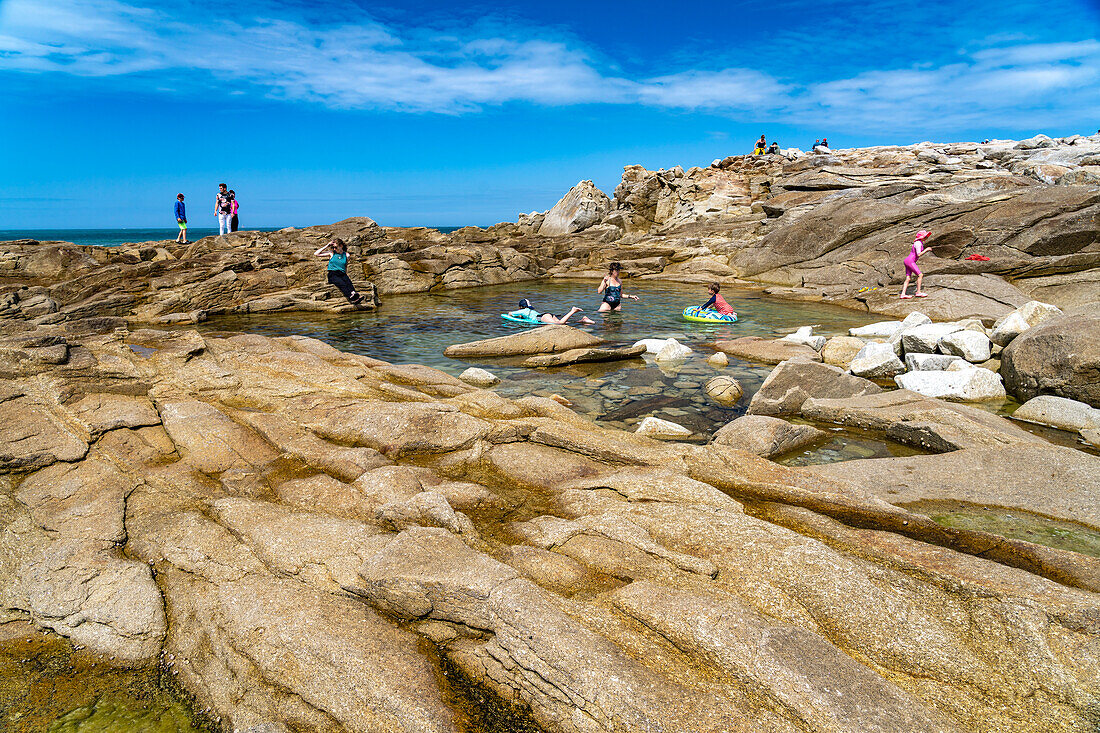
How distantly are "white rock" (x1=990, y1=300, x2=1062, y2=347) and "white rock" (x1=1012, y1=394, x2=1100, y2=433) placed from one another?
3.44m

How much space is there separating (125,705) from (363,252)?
1325 inches

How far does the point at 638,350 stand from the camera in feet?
52.6

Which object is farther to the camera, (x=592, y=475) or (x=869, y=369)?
(x=869, y=369)

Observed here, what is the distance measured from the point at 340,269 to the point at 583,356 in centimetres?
1496

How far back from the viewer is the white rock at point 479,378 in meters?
13.0

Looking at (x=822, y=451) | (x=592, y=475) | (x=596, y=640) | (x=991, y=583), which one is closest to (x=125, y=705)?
(x=596, y=640)

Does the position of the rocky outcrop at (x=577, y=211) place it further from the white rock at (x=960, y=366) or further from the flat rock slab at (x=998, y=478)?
the flat rock slab at (x=998, y=478)

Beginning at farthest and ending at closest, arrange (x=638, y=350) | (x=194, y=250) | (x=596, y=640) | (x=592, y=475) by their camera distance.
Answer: (x=194, y=250) → (x=638, y=350) → (x=592, y=475) → (x=596, y=640)

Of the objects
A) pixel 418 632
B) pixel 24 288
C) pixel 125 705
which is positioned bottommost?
pixel 125 705

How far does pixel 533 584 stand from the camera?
4.25 metres

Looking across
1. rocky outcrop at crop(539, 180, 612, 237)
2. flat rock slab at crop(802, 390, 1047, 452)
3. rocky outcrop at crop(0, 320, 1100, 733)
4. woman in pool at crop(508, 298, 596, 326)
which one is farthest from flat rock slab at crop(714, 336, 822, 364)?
rocky outcrop at crop(539, 180, 612, 237)

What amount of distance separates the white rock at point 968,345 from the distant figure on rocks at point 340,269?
22367 mm

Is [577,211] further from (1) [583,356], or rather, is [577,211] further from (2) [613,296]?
(1) [583,356]

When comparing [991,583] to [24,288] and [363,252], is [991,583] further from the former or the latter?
[363,252]
